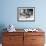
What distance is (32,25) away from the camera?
14.3 ft

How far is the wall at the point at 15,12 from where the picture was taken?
428cm

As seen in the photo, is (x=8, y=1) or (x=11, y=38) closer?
(x=11, y=38)

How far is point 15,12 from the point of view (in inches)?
169

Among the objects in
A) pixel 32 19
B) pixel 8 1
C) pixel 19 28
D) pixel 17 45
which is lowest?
pixel 17 45

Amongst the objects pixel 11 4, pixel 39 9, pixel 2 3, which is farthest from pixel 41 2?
pixel 2 3

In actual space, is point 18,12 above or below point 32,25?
above

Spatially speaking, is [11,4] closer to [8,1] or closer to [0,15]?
[8,1]

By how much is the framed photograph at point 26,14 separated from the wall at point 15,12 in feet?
0.32

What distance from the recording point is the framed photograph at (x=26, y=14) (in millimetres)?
4285

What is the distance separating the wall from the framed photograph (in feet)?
0.32

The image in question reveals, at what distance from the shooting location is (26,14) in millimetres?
4316

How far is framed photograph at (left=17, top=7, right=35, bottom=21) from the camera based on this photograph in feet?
14.1

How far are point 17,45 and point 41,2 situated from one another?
1594 mm

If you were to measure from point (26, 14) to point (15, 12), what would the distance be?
37 centimetres
